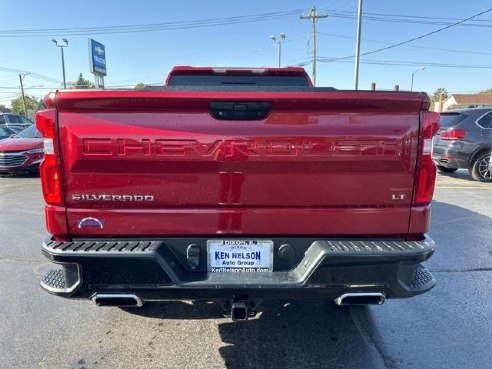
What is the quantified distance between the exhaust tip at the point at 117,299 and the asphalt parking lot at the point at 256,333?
0.62 m

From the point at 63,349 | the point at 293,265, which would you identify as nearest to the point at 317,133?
the point at 293,265

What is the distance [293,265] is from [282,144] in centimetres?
79

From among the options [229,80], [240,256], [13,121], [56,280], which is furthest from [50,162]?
[13,121]

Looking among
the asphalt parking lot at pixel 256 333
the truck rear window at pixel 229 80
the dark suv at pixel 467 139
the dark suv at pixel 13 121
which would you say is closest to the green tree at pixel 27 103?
the dark suv at pixel 13 121

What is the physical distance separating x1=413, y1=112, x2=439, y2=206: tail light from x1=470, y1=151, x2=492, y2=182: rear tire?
932cm

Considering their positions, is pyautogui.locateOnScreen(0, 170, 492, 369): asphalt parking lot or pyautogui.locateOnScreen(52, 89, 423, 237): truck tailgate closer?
pyautogui.locateOnScreen(52, 89, 423, 237): truck tailgate

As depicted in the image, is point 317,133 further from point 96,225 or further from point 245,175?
point 96,225

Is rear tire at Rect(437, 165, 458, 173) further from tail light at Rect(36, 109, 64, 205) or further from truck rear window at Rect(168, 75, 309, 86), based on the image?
tail light at Rect(36, 109, 64, 205)

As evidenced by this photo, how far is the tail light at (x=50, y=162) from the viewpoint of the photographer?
2135 mm

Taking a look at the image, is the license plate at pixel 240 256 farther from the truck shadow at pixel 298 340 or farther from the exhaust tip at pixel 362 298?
the truck shadow at pixel 298 340

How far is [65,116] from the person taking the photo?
2.14 meters

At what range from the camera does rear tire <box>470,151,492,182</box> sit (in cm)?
1005

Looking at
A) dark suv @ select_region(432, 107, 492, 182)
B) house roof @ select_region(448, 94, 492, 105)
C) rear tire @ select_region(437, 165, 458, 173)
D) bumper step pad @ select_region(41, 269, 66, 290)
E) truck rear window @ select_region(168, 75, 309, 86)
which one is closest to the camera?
bumper step pad @ select_region(41, 269, 66, 290)

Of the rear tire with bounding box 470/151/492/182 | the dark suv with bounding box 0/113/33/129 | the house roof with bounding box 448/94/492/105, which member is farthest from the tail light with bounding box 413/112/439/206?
the house roof with bounding box 448/94/492/105
